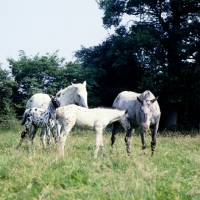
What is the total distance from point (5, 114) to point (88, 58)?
9.90m

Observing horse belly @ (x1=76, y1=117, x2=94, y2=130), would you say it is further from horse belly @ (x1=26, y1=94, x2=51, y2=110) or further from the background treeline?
the background treeline

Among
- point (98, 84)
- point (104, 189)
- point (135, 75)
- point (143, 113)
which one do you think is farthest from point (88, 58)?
point (104, 189)

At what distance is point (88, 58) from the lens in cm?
2925

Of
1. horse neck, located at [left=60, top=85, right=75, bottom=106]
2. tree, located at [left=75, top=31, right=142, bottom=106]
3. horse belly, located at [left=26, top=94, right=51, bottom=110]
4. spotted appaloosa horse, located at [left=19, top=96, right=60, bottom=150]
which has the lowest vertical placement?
spotted appaloosa horse, located at [left=19, top=96, right=60, bottom=150]

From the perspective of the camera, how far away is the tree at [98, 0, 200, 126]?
835 inches

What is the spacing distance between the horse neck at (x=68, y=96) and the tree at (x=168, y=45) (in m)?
11.4

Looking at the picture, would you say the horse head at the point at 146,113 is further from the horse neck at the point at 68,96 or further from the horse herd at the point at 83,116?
the horse neck at the point at 68,96

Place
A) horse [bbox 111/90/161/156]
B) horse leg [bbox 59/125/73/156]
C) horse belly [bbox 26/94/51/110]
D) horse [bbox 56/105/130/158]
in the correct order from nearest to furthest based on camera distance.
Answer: horse leg [bbox 59/125/73/156], horse [bbox 56/105/130/158], horse [bbox 111/90/161/156], horse belly [bbox 26/94/51/110]

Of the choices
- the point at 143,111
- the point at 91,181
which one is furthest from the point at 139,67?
the point at 91,181

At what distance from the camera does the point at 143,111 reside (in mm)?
9250

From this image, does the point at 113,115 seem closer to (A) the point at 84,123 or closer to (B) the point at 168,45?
(A) the point at 84,123

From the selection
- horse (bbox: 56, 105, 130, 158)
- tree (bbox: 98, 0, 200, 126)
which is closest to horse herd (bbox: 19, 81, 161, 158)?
horse (bbox: 56, 105, 130, 158)

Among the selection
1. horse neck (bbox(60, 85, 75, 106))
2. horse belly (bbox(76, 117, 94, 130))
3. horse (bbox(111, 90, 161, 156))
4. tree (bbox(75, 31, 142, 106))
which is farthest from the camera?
tree (bbox(75, 31, 142, 106))

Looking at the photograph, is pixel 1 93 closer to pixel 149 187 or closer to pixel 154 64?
pixel 154 64
